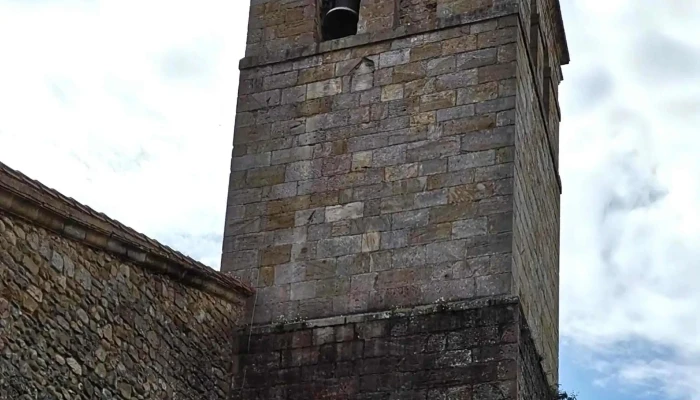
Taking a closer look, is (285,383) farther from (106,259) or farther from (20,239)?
(20,239)

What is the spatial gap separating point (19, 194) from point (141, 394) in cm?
187

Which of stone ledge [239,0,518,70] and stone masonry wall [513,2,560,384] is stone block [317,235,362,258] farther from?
stone ledge [239,0,518,70]

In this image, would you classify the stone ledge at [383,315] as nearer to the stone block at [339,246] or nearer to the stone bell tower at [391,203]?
the stone bell tower at [391,203]

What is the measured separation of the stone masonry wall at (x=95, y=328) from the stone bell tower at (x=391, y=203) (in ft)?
1.96

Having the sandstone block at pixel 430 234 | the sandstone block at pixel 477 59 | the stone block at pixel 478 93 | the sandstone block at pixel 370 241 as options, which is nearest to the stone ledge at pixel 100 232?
the sandstone block at pixel 370 241

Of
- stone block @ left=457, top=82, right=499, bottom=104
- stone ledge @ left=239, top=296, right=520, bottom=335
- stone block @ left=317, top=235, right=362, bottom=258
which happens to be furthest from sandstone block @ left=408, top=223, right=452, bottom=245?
stone block @ left=457, top=82, right=499, bottom=104

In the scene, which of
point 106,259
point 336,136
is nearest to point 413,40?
point 336,136

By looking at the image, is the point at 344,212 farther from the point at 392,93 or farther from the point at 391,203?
the point at 392,93

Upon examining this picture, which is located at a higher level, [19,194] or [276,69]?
[276,69]

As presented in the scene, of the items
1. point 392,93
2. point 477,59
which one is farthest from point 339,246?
point 477,59

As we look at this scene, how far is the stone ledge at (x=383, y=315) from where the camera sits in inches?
416

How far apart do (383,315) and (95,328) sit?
247cm

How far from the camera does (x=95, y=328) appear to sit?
934 cm

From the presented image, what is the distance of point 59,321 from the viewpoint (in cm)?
897
